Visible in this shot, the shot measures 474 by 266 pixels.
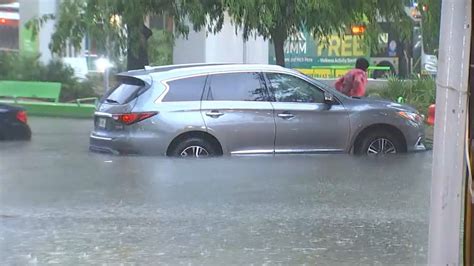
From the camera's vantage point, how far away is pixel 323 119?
10.6 m

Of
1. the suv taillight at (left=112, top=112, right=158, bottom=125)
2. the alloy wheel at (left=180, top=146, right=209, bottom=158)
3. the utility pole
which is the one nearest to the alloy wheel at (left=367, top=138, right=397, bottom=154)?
the alloy wheel at (left=180, top=146, right=209, bottom=158)

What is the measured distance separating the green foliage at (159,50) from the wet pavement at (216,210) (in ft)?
20.6

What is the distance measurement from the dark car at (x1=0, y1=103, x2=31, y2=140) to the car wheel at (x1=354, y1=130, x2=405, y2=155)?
6395mm

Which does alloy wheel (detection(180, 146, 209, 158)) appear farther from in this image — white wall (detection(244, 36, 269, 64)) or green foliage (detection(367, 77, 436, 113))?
white wall (detection(244, 36, 269, 64))

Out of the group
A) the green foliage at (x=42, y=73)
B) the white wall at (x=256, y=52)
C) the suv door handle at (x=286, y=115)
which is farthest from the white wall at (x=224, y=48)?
the suv door handle at (x=286, y=115)

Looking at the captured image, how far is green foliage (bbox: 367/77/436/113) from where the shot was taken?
1683cm

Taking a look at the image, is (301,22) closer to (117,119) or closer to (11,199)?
(117,119)

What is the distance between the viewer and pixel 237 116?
10.3 meters

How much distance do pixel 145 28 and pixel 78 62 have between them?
742 cm

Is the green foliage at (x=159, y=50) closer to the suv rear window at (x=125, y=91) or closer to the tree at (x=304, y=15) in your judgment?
the tree at (x=304, y=15)

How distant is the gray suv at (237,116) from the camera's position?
1017cm

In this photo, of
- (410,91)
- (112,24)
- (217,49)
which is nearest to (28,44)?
(217,49)

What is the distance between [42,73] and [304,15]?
1138cm

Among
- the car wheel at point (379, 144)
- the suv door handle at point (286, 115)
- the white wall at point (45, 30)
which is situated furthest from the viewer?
the white wall at point (45, 30)
